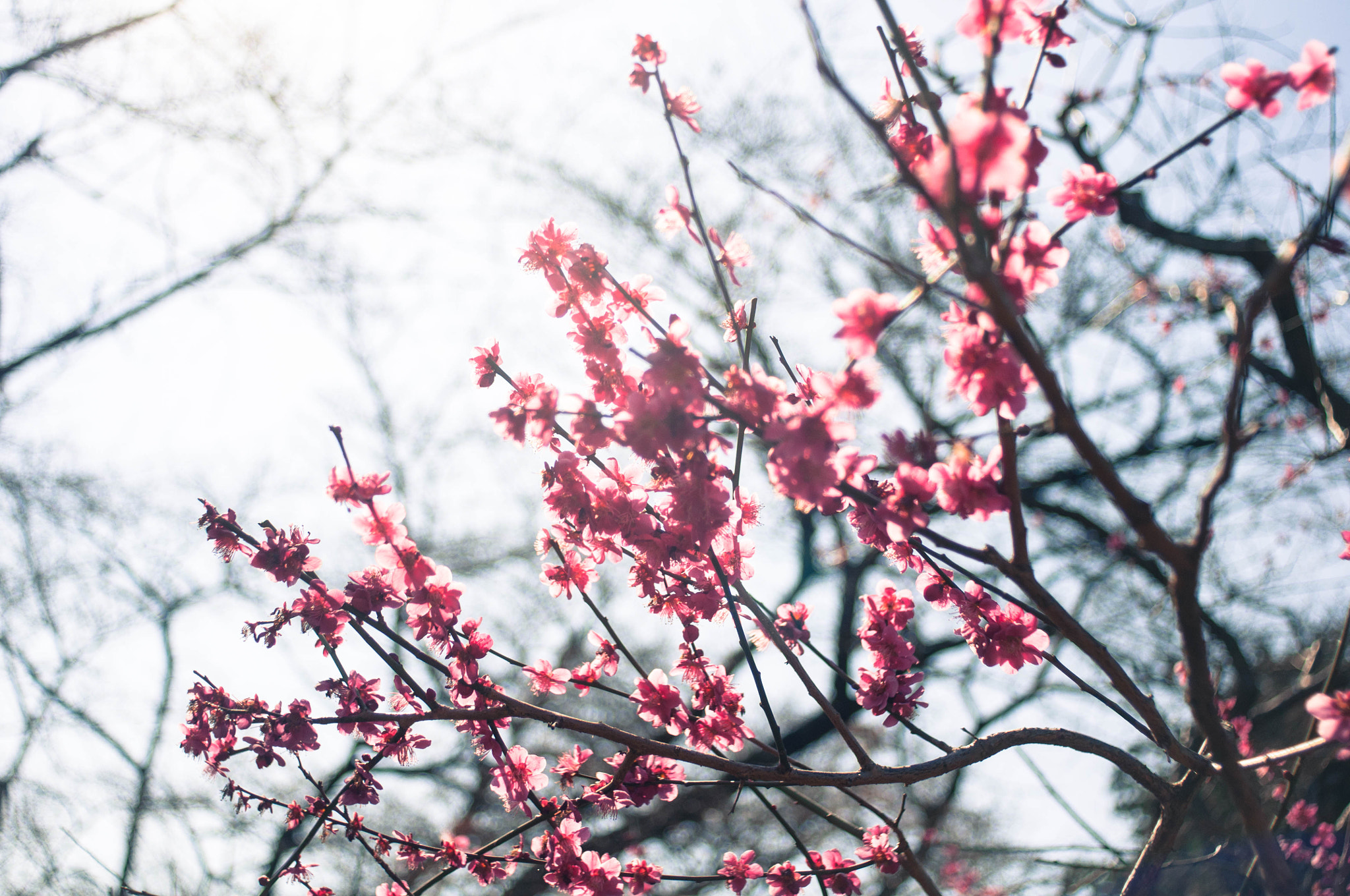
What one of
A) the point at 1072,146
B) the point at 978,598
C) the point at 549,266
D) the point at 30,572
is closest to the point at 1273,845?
the point at 978,598

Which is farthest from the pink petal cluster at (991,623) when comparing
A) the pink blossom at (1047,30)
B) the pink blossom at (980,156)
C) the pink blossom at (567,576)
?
the pink blossom at (1047,30)

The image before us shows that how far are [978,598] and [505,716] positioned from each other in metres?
1.34

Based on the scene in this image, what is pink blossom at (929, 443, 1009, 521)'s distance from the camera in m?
1.52

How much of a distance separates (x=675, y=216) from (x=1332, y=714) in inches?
75.3

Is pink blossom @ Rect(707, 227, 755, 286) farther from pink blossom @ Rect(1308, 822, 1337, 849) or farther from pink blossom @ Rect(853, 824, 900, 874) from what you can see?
pink blossom @ Rect(1308, 822, 1337, 849)

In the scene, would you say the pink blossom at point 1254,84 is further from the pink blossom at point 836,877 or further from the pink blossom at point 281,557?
the pink blossom at point 281,557

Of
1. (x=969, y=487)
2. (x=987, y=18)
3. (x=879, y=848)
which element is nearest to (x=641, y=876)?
(x=879, y=848)

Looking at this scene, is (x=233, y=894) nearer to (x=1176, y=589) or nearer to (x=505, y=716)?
(x=505, y=716)

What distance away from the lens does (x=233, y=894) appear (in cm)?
717

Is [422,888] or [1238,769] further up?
[422,888]

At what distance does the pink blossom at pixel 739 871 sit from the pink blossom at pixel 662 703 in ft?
1.62

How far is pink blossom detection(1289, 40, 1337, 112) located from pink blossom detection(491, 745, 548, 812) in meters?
2.43

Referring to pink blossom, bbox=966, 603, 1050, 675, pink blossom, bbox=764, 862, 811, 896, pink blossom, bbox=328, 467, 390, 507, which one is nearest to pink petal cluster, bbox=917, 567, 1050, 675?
pink blossom, bbox=966, 603, 1050, 675

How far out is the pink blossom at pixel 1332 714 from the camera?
54.7 inches
